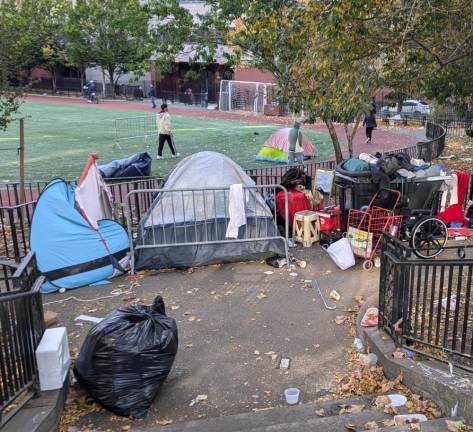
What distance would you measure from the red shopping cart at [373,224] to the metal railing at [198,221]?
3.23 feet

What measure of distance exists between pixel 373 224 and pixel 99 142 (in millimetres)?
16482

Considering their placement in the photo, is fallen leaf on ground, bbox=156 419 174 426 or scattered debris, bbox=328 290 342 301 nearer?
fallen leaf on ground, bbox=156 419 174 426

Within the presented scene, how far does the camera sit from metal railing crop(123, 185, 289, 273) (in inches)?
293

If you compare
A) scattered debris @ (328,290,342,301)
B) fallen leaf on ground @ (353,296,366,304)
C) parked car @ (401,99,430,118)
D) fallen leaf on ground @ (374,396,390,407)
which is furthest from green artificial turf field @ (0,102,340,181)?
fallen leaf on ground @ (374,396,390,407)

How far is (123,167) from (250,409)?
30.5 ft

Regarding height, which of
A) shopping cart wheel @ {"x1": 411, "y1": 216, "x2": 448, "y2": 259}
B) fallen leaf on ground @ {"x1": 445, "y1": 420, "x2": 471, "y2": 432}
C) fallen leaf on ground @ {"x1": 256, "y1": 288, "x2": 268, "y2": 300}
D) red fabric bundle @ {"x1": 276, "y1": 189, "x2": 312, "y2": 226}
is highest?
red fabric bundle @ {"x1": 276, "y1": 189, "x2": 312, "y2": 226}

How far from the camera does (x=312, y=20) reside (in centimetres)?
733

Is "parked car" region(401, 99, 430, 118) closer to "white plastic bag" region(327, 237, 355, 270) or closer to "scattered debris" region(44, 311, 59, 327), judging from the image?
"white plastic bag" region(327, 237, 355, 270)

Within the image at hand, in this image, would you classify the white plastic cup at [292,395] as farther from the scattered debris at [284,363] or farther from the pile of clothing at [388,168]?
the pile of clothing at [388,168]

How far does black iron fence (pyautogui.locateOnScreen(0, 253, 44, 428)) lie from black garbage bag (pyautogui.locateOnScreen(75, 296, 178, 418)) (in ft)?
1.45

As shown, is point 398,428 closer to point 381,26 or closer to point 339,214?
point 339,214

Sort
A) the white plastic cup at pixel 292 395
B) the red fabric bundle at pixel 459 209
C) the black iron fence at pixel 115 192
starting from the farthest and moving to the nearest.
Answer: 1. the red fabric bundle at pixel 459 209
2. the black iron fence at pixel 115 192
3. the white plastic cup at pixel 292 395

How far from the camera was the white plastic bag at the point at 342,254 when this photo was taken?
7.20m

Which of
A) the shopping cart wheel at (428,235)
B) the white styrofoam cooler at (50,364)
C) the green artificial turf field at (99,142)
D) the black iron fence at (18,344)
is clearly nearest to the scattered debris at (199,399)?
the white styrofoam cooler at (50,364)
